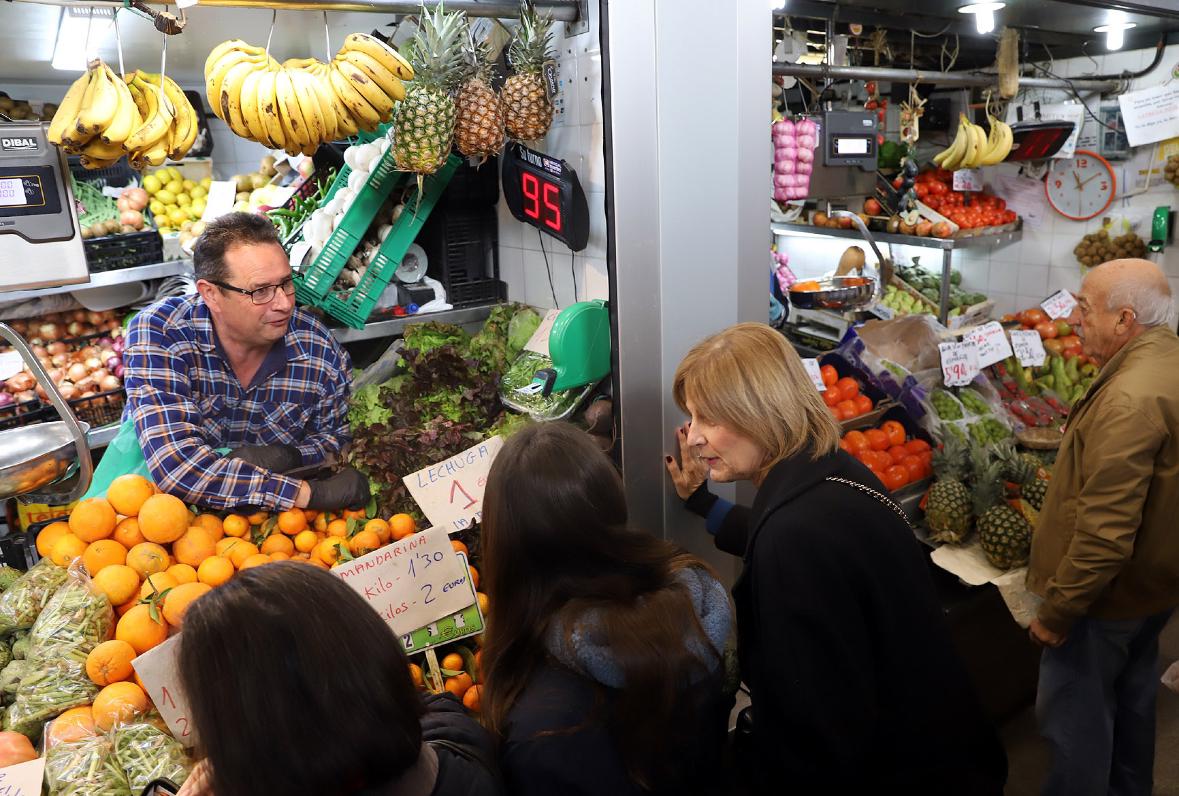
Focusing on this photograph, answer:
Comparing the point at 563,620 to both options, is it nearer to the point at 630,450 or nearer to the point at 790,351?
the point at 790,351

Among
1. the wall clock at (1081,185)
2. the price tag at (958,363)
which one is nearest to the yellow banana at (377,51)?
the price tag at (958,363)

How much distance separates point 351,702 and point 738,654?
109 centimetres

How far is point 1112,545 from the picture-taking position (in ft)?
8.18

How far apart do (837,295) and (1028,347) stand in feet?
5.09

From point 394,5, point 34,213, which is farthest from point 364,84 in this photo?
point 34,213

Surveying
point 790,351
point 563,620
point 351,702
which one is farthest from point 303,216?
point 351,702

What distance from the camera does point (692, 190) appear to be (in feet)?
7.93

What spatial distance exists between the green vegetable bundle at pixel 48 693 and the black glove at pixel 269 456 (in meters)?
0.69

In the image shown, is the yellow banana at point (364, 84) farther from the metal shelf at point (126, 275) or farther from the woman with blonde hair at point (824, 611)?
the metal shelf at point (126, 275)

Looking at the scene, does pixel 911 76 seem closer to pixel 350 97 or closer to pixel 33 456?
pixel 350 97

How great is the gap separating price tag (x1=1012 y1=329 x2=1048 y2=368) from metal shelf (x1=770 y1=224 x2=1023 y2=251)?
0.91 m

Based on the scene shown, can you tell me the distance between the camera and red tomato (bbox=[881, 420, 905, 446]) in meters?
3.46

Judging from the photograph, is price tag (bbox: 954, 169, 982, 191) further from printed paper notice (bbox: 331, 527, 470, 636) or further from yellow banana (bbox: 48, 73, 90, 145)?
yellow banana (bbox: 48, 73, 90, 145)

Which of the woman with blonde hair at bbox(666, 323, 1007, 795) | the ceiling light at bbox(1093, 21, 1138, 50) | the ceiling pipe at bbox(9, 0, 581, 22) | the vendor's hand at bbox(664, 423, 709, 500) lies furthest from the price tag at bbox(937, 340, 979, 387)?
the ceiling pipe at bbox(9, 0, 581, 22)
